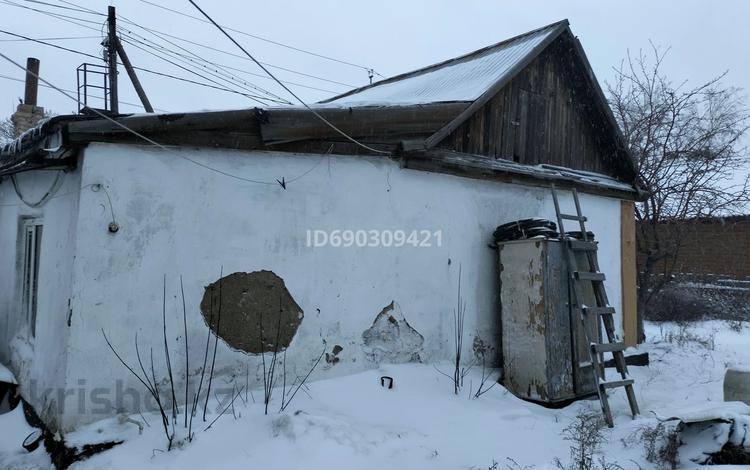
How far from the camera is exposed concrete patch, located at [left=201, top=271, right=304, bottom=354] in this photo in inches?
187

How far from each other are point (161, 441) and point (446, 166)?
13.5ft

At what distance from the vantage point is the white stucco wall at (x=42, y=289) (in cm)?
436


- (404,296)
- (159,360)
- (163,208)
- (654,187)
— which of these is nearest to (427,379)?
(404,296)

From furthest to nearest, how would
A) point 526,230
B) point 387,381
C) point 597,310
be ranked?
point 526,230 < point 597,310 < point 387,381

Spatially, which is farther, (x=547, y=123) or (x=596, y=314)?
(x=547, y=123)

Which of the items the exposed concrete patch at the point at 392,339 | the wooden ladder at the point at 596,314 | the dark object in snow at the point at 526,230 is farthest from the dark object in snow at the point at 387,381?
the dark object in snow at the point at 526,230

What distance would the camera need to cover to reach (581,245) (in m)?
5.88

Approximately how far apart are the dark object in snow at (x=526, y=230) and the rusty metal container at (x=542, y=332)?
11 cm

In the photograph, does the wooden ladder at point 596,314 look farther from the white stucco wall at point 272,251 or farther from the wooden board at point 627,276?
the wooden board at point 627,276

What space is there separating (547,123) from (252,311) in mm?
5273

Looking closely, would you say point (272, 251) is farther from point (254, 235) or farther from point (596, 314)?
point (596, 314)

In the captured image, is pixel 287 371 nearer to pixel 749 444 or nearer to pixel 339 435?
pixel 339 435

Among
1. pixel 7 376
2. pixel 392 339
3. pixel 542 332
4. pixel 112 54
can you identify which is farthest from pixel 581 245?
pixel 112 54

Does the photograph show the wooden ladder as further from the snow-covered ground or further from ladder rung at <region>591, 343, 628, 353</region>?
the snow-covered ground
